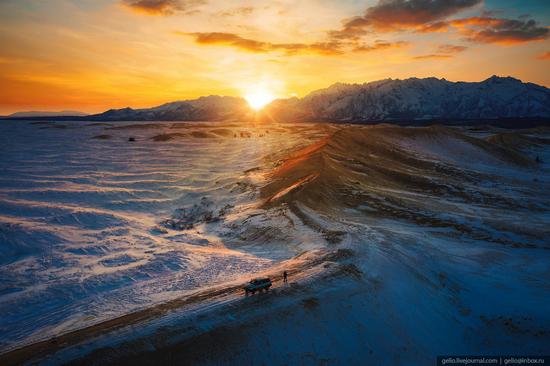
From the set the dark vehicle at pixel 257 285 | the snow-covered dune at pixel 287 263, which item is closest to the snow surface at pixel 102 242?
the snow-covered dune at pixel 287 263

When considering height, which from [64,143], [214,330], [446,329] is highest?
[64,143]

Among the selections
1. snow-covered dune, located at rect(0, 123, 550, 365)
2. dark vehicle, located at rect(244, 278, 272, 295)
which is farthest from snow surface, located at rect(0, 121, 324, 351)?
dark vehicle, located at rect(244, 278, 272, 295)

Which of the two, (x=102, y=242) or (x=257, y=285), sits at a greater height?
(x=257, y=285)

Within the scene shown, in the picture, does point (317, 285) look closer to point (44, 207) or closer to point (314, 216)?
point (314, 216)

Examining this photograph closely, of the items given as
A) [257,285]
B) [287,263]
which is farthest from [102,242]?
[257,285]

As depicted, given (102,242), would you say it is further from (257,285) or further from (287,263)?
(257,285)

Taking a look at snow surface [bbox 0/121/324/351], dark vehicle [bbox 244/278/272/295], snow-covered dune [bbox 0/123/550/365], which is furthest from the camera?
snow surface [bbox 0/121/324/351]

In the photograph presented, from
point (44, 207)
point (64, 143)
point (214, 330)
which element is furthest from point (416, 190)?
point (64, 143)

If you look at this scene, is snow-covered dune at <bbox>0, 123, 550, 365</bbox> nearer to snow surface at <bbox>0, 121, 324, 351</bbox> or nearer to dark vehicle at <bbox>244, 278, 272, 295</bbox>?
snow surface at <bbox>0, 121, 324, 351</bbox>
